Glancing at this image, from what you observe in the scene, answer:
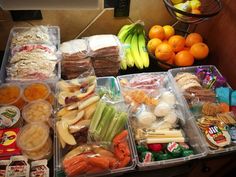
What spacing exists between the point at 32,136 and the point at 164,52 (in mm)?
638

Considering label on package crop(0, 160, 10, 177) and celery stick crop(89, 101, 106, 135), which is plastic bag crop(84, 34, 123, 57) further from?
label on package crop(0, 160, 10, 177)

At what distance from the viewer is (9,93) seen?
2.80ft

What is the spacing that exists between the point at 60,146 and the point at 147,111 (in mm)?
343

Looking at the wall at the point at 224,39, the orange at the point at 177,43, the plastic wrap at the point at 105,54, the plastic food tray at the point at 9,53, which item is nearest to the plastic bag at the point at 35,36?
the plastic food tray at the point at 9,53

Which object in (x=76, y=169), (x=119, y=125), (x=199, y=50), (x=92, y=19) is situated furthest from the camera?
(x=92, y=19)

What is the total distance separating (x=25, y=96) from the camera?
33.5 inches

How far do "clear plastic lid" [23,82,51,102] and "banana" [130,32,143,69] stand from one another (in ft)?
1.40

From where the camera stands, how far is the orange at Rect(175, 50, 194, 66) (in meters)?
1.05

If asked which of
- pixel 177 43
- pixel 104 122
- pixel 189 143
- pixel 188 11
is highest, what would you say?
pixel 188 11

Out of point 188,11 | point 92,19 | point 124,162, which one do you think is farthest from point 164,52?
point 124,162

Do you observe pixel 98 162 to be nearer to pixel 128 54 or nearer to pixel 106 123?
pixel 106 123

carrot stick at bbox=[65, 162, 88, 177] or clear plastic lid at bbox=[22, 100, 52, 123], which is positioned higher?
clear plastic lid at bbox=[22, 100, 52, 123]

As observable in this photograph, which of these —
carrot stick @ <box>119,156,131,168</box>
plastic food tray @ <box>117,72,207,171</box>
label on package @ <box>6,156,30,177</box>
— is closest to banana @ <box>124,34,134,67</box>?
plastic food tray @ <box>117,72,207,171</box>

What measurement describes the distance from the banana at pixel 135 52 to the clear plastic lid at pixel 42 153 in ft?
1.75
